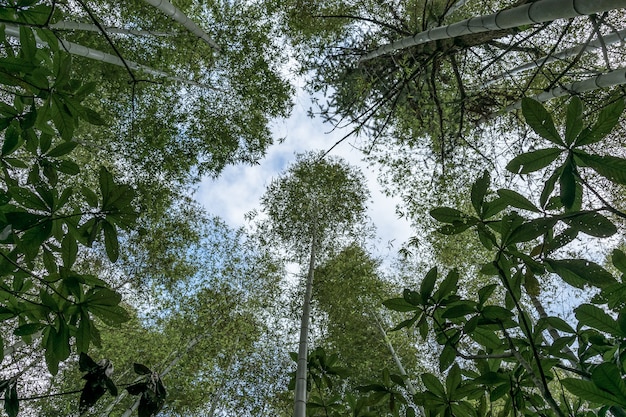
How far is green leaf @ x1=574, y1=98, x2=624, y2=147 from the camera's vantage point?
2.91ft

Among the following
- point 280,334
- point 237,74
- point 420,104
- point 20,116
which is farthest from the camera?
point 280,334

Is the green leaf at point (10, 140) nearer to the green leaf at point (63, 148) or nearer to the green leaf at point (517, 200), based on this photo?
the green leaf at point (63, 148)

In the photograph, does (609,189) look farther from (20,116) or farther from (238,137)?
(20,116)

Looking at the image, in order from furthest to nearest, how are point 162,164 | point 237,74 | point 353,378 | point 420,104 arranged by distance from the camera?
point 353,378 → point 237,74 → point 162,164 → point 420,104

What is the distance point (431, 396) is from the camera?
126 cm

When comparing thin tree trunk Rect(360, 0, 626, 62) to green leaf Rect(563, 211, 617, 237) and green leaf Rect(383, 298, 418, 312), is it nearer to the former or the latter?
green leaf Rect(563, 211, 617, 237)

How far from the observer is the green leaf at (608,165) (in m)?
0.87

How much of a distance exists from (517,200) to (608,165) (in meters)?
0.23

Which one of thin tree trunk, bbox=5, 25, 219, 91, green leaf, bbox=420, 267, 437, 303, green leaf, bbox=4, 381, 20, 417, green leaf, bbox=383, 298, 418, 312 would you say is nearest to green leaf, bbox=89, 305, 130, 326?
green leaf, bbox=4, 381, 20, 417

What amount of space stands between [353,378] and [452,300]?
6.14 m

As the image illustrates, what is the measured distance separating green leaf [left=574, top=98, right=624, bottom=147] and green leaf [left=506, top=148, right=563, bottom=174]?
0.09 meters

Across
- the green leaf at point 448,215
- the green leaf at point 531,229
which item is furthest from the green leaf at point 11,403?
the green leaf at point 531,229

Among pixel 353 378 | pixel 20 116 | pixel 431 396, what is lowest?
pixel 431 396

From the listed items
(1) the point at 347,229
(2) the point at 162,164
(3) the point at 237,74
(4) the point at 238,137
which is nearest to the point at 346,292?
(1) the point at 347,229
